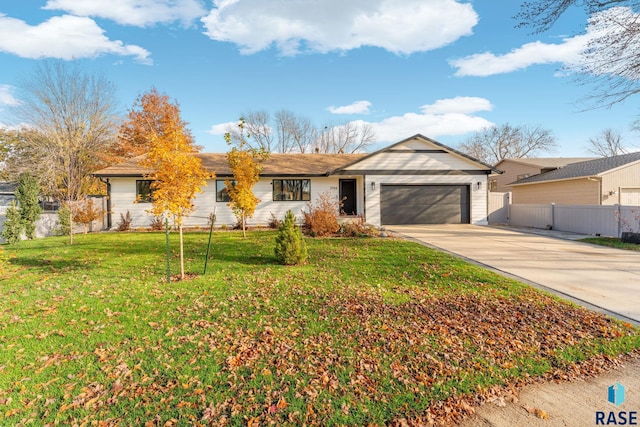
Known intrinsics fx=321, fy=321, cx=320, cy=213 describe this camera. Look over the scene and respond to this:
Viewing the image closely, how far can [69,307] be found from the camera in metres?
4.96

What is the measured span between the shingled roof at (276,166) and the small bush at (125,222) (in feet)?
6.50

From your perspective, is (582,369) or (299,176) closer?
(582,369)

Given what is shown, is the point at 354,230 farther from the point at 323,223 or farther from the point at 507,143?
the point at 507,143

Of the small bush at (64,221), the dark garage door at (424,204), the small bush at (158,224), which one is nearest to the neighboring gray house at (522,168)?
the dark garage door at (424,204)

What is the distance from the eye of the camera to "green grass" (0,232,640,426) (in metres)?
2.75

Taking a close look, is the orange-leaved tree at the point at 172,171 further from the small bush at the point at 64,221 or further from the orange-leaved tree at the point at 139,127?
the orange-leaved tree at the point at 139,127

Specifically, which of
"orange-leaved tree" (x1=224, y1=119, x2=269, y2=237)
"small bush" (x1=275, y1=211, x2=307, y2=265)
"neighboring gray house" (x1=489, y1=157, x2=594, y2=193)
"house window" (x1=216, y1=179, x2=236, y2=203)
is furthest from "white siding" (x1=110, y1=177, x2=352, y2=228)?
"neighboring gray house" (x1=489, y1=157, x2=594, y2=193)

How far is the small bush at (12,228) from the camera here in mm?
11953

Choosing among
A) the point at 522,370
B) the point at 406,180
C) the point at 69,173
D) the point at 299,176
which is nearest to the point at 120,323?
the point at 522,370

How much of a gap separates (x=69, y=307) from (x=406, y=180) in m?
14.6

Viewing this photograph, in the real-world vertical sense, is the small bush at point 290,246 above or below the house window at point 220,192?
below

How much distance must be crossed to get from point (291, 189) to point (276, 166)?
1.58 m

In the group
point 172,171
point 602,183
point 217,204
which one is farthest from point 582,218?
point 217,204

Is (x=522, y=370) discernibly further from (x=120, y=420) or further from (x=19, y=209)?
(x=19, y=209)
